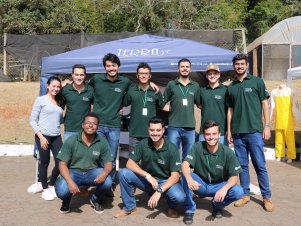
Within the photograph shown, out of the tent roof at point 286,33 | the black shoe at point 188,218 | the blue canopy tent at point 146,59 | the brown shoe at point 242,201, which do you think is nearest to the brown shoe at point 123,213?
the black shoe at point 188,218

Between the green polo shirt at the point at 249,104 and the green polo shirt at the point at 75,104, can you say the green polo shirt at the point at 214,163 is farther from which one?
the green polo shirt at the point at 75,104

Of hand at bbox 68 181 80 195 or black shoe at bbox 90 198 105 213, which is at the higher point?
hand at bbox 68 181 80 195

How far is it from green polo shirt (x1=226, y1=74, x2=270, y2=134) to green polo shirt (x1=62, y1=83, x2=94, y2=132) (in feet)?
6.22

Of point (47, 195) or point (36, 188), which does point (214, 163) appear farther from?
point (36, 188)

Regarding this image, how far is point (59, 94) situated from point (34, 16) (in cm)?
1587

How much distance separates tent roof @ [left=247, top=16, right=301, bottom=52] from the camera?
15.5 m

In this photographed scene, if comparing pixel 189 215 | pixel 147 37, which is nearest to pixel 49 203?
pixel 189 215

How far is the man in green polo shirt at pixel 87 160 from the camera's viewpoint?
4.61 meters

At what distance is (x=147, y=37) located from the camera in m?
7.65

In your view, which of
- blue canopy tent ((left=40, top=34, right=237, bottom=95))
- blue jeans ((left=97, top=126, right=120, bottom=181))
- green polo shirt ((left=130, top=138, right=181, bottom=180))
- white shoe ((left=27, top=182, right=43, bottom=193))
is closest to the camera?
green polo shirt ((left=130, top=138, right=181, bottom=180))

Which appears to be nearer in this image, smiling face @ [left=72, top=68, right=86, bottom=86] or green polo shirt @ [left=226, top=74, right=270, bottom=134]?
green polo shirt @ [left=226, top=74, right=270, bottom=134]

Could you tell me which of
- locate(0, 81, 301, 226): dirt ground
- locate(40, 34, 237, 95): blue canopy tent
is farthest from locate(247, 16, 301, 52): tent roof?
locate(40, 34, 237, 95): blue canopy tent

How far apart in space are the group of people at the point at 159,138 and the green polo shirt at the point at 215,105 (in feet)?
0.04

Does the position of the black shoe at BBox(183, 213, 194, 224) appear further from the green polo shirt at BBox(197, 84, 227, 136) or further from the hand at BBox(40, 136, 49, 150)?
the hand at BBox(40, 136, 49, 150)
